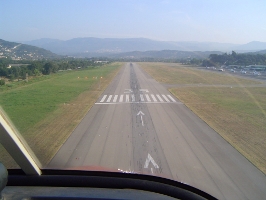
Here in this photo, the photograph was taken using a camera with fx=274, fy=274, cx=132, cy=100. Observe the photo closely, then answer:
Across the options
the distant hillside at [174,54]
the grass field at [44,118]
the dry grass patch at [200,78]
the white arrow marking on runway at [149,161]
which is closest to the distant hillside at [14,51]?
the grass field at [44,118]

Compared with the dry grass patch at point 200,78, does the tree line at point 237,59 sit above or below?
above

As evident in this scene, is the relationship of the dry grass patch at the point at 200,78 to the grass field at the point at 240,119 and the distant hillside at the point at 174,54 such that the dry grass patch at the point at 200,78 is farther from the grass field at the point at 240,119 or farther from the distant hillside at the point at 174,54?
the grass field at the point at 240,119

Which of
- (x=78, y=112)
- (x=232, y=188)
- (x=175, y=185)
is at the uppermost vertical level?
(x=175, y=185)

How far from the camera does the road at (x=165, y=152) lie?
147 inches

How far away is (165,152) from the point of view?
17.9 feet

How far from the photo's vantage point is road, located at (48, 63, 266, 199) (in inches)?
147

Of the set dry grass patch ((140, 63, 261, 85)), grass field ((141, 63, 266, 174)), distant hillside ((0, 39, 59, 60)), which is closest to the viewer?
grass field ((141, 63, 266, 174))

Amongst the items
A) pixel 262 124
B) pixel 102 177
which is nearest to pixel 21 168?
pixel 102 177

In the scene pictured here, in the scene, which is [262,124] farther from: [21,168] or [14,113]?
[14,113]

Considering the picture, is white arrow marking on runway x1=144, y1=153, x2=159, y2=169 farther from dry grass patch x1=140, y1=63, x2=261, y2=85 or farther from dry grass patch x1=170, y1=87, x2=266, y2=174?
dry grass patch x1=140, y1=63, x2=261, y2=85

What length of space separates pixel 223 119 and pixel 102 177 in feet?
23.4

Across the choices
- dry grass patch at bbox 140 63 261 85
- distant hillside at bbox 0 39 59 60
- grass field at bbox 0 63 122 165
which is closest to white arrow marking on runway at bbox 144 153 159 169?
grass field at bbox 0 63 122 165

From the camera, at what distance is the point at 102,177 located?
6.49 ft

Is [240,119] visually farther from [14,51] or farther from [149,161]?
[14,51]
